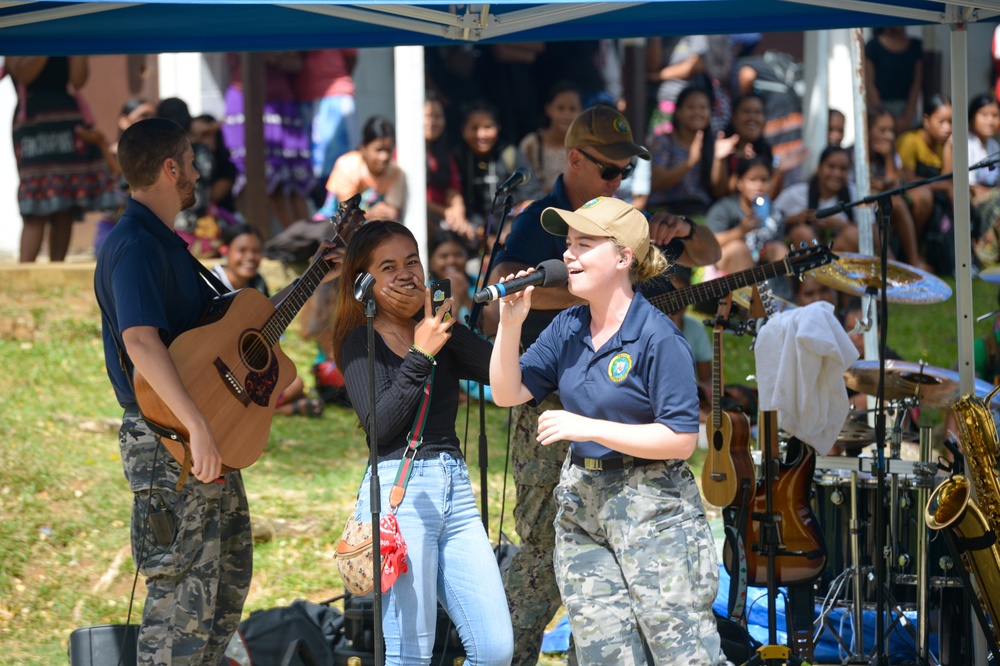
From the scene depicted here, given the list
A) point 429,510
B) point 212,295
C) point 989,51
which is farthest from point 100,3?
point 989,51

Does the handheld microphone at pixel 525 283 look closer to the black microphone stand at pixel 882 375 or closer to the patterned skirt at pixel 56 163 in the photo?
the black microphone stand at pixel 882 375

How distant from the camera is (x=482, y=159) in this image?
36.2 feet

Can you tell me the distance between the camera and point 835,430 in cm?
561

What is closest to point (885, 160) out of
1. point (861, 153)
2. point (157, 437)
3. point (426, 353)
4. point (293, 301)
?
point (861, 153)

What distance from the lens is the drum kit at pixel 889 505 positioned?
17.7ft

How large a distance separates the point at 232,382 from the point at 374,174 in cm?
560

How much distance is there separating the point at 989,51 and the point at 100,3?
1374 centimetres

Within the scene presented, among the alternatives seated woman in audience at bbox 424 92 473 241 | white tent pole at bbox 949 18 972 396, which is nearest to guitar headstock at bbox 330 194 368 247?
white tent pole at bbox 949 18 972 396

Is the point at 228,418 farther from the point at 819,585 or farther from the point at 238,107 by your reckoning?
the point at 238,107

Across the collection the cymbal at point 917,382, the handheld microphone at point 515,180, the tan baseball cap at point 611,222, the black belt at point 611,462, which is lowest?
the black belt at point 611,462

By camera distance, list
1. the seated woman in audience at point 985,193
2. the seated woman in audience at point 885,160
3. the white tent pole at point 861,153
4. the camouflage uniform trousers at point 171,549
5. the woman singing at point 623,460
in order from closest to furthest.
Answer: the woman singing at point 623,460
the camouflage uniform trousers at point 171,549
the white tent pole at point 861,153
the seated woman in audience at point 885,160
the seated woman in audience at point 985,193

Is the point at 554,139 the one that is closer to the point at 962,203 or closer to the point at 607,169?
the point at 607,169

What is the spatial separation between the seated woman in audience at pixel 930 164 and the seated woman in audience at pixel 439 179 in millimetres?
4442

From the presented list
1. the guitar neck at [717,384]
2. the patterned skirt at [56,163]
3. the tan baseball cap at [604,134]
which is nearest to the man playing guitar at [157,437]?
the tan baseball cap at [604,134]
